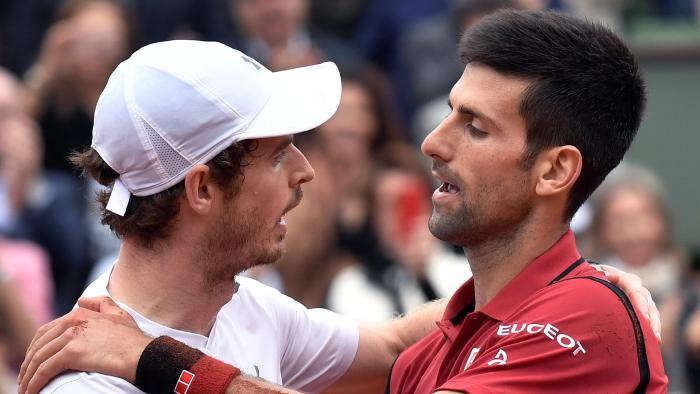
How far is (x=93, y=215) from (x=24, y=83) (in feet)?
5.60

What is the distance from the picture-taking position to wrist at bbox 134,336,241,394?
12.2 feet

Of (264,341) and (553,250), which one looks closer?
(553,250)

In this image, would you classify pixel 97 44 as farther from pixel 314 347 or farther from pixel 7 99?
pixel 314 347

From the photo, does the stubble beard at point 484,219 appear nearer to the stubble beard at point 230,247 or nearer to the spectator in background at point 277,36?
the stubble beard at point 230,247

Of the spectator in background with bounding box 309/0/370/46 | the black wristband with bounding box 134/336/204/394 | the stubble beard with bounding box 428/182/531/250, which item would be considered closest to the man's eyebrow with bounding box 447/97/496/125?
the stubble beard with bounding box 428/182/531/250

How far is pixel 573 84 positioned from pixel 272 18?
Result: 5.43 m

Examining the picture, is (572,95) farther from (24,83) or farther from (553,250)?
(24,83)

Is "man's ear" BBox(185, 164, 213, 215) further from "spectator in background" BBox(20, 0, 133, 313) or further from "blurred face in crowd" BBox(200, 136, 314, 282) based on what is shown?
"spectator in background" BBox(20, 0, 133, 313)

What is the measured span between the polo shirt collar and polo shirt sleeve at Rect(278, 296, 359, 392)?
2.36 feet

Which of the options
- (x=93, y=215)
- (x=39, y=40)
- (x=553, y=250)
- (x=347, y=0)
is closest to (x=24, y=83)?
(x=39, y=40)

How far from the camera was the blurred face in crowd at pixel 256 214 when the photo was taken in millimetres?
3982

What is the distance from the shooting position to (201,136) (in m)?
3.88

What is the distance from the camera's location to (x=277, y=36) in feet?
30.1

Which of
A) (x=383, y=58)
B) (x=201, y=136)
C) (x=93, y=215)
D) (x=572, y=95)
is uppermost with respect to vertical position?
(x=572, y=95)
